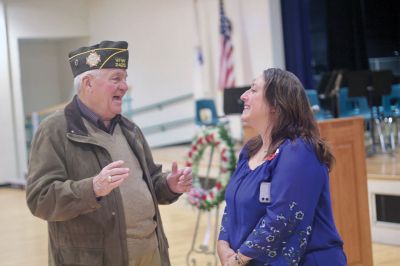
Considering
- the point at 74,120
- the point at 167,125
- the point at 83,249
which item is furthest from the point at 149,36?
the point at 83,249

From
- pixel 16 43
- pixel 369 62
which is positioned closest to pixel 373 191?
pixel 369 62

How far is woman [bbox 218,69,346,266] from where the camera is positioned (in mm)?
2188

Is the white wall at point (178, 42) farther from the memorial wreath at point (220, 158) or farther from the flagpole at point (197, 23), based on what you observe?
the memorial wreath at point (220, 158)

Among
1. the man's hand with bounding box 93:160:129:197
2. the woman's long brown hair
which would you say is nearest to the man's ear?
the man's hand with bounding box 93:160:129:197

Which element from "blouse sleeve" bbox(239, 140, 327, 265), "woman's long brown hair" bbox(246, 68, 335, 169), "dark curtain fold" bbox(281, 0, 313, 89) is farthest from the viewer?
"dark curtain fold" bbox(281, 0, 313, 89)

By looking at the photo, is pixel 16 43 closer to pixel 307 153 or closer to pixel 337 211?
pixel 337 211

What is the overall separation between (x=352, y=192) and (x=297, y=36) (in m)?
6.07

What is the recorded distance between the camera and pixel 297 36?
33.4ft

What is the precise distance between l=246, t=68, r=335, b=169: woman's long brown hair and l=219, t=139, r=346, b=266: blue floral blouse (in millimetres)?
47

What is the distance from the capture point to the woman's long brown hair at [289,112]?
229 cm

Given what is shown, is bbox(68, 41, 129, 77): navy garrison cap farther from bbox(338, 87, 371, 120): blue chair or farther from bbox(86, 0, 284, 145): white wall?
bbox(86, 0, 284, 145): white wall

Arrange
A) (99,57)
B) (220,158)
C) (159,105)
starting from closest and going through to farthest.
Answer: (99,57), (220,158), (159,105)

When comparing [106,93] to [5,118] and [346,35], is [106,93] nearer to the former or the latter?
[346,35]

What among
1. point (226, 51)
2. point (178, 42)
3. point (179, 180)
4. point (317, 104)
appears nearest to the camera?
point (179, 180)
